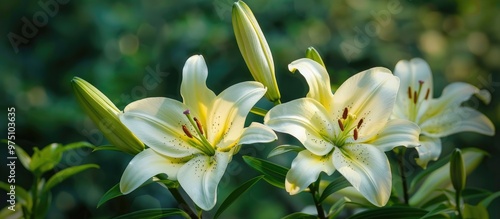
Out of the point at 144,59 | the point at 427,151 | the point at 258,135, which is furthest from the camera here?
the point at 144,59

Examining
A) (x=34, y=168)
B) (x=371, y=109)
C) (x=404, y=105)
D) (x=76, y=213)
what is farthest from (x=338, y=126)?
(x=76, y=213)

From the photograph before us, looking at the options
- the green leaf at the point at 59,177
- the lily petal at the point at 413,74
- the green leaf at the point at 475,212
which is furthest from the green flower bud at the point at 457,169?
the green leaf at the point at 59,177

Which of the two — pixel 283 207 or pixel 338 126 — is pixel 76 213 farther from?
pixel 338 126

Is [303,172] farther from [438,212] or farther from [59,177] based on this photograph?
[59,177]

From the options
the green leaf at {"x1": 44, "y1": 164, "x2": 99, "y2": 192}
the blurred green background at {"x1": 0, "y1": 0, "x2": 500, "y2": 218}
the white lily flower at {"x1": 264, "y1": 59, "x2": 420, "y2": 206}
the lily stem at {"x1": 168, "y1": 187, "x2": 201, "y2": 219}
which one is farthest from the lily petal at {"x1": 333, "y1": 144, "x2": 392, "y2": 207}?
the blurred green background at {"x1": 0, "y1": 0, "x2": 500, "y2": 218}

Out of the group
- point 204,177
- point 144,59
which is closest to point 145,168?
point 204,177

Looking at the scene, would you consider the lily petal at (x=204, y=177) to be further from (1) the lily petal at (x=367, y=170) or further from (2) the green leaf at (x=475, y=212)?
(2) the green leaf at (x=475, y=212)
